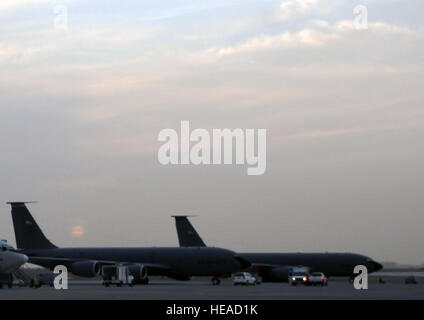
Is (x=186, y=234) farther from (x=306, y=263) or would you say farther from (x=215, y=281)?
(x=215, y=281)

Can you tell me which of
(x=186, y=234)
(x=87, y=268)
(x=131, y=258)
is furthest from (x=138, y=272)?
(x=186, y=234)

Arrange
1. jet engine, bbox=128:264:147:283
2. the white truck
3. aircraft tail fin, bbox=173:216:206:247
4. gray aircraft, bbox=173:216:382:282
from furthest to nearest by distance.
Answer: aircraft tail fin, bbox=173:216:206:247 → gray aircraft, bbox=173:216:382:282 → jet engine, bbox=128:264:147:283 → the white truck

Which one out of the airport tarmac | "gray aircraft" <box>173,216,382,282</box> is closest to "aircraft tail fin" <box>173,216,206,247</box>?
"gray aircraft" <box>173,216,382,282</box>

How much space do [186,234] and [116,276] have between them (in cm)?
3883

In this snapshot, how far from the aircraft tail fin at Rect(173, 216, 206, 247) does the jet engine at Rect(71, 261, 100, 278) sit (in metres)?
→ 24.1

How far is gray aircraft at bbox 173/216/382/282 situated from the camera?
107m

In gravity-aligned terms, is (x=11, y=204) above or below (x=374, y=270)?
above

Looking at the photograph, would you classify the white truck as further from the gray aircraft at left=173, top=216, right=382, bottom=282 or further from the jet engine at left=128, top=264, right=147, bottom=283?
the gray aircraft at left=173, top=216, right=382, bottom=282

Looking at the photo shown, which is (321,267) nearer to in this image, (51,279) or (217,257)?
(217,257)

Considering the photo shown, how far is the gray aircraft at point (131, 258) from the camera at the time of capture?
97375 mm
